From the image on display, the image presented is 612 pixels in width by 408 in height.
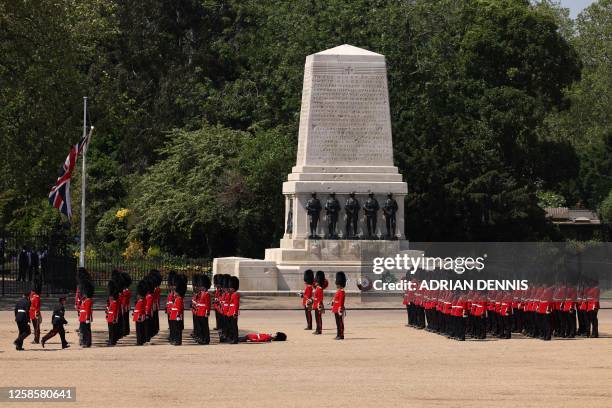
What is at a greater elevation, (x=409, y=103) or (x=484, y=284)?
(x=409, y=103)

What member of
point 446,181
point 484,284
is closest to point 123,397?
point 484,284

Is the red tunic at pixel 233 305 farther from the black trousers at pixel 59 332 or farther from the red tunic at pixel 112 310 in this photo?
the black trousers at pixel 59 332

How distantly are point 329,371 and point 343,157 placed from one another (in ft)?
75.4

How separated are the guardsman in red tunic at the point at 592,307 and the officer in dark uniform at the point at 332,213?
14301 millimetres

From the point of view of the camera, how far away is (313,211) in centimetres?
4650

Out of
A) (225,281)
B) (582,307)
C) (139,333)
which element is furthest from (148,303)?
(582,307)

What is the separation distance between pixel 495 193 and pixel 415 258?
15.6m

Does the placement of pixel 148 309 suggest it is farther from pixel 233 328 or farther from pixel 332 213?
pixel 332 213

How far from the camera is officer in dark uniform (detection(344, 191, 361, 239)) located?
4650 cm

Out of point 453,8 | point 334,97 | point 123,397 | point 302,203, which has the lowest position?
point 123,397

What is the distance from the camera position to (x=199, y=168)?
6450 centimetres

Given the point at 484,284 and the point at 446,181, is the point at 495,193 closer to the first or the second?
the point at 446,181

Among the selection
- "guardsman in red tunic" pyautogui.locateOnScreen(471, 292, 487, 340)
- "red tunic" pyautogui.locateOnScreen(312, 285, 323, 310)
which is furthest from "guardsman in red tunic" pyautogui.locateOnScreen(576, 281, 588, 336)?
"red tunic" pyautogui.locateOnScreen(312, 285, 323, 310)

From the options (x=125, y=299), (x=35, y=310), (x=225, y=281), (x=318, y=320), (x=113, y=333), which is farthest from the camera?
(x=318, y=320)
